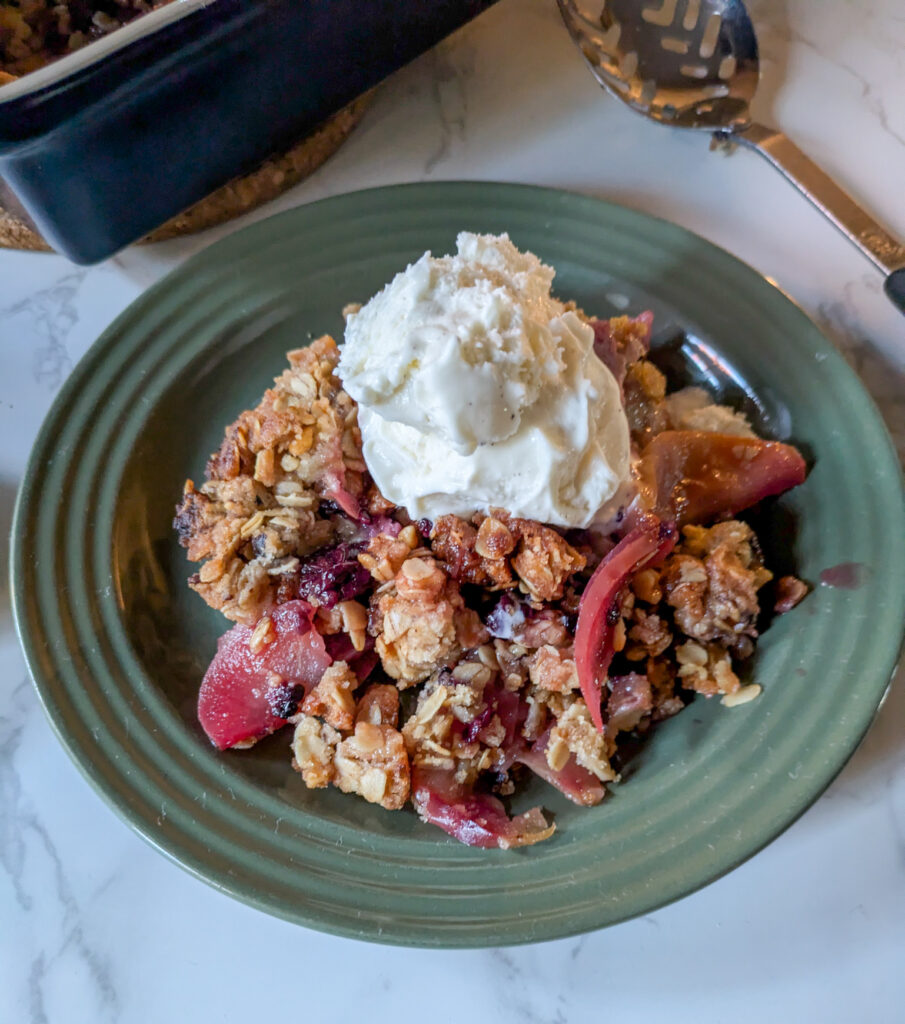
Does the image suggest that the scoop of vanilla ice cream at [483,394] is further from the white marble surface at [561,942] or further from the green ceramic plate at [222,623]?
the white marble surface at [561,942]

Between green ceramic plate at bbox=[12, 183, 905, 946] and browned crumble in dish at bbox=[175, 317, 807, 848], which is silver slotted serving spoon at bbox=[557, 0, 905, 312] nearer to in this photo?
green ceramic plate at bbox=[12, 183, 905, 946]

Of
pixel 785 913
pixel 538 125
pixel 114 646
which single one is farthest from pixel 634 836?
pixel 538 125

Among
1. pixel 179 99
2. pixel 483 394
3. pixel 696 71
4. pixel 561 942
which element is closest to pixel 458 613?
pixel 483 394

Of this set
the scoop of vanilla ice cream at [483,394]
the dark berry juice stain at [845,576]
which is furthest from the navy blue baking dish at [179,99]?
Result: the dark berry juice stain at [845,576]

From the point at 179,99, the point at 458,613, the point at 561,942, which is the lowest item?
the point at 561,942

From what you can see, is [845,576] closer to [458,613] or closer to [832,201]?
[458,613]

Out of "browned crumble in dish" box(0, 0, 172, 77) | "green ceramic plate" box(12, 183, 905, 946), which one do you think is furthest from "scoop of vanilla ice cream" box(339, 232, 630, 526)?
"browned crumble in dish" box(0, 0, 172, 77)

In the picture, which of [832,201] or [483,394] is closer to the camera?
[483,394]
